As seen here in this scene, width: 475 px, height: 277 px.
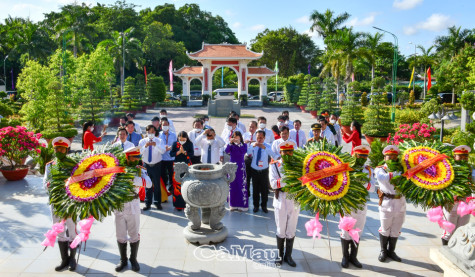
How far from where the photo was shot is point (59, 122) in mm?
14398

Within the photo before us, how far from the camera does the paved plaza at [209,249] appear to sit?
17.3 feet

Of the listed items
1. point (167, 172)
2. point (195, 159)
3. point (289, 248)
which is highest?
point (195, 159)

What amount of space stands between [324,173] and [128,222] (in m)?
2.61

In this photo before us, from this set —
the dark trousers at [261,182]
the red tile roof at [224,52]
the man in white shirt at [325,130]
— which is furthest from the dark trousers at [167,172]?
the red tile roof at [224,52]

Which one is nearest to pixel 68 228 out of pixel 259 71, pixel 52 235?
pixel 52 235

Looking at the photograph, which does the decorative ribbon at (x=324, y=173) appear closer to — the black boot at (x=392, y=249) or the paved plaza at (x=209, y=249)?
the paved plaza at (x=209, y=249)

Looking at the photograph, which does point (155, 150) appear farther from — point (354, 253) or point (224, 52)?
point (224, 52)

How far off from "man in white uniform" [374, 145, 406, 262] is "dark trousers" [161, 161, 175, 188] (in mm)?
4258

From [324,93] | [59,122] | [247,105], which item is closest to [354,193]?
[59,122]

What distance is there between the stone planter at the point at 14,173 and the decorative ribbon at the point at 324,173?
808 cm

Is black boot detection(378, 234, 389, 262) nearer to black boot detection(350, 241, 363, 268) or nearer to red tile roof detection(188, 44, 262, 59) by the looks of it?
black boot detection(350, 241, 363, 268)

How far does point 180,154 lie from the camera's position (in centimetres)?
761

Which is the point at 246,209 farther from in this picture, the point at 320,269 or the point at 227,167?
the point at 320,269

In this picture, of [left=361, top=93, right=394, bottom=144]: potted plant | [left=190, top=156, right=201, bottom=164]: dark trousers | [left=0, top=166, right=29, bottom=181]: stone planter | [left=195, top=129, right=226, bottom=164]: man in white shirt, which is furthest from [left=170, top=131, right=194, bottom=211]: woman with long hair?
[left=361, top=93, right=394, bottom=144]: potted plant
